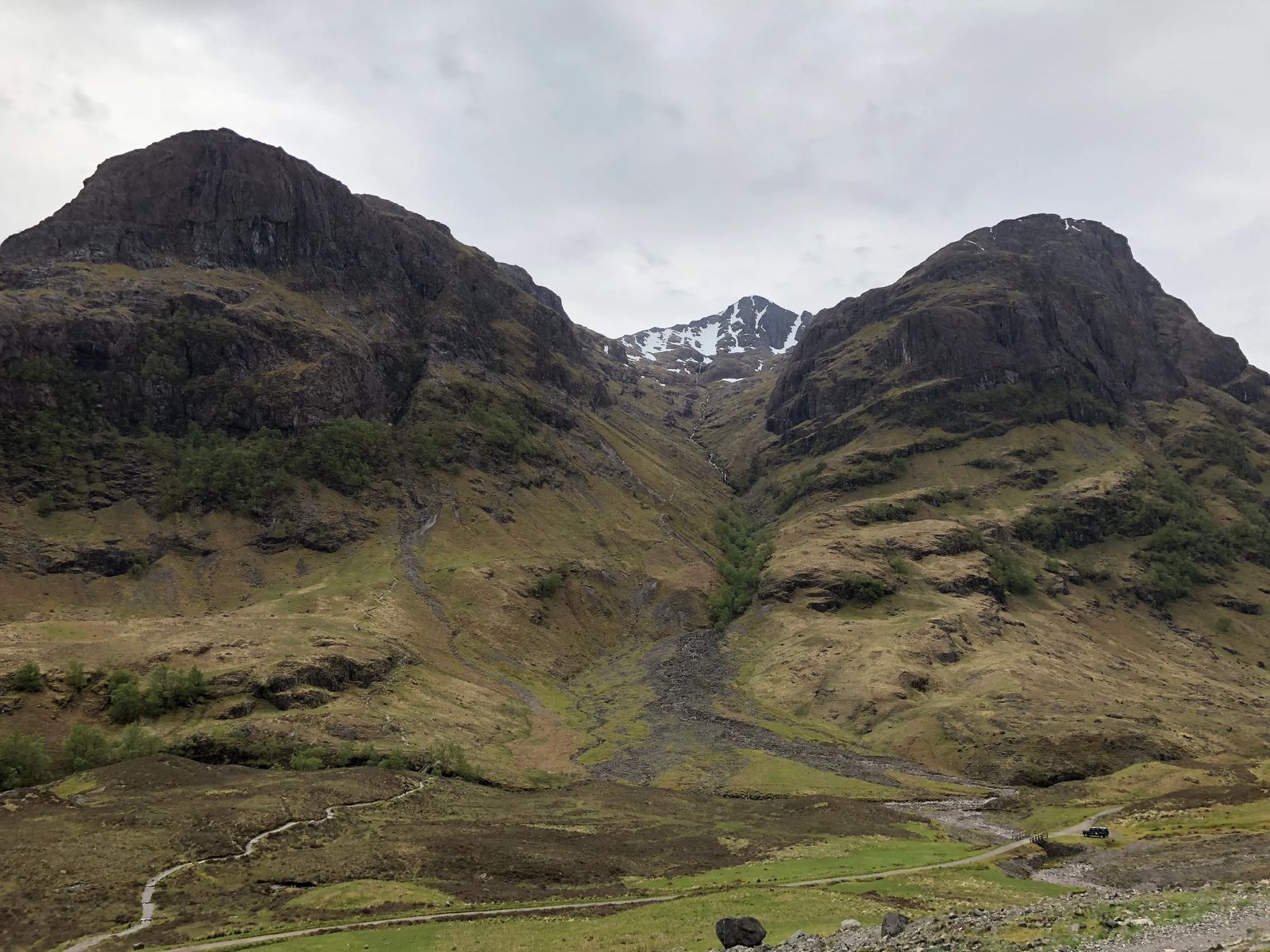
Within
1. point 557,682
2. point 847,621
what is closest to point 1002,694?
point 847,621

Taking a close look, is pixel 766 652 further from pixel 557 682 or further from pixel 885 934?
pixel 885 934

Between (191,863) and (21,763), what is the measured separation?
1360 inches

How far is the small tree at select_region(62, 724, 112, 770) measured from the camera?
76688mm

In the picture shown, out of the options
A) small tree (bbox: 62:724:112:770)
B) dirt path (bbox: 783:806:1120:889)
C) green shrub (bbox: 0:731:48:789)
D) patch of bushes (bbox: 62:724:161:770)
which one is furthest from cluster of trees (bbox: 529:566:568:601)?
dirt path (bbox: 783:806:1120:889)

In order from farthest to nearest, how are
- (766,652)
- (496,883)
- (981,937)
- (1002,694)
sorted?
(766,652) < (1002,694) < (496,883) < (981,937)

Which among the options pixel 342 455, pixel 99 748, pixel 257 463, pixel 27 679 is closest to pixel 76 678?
pixel 27 679

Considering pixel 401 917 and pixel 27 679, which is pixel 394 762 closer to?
pixel 27 679

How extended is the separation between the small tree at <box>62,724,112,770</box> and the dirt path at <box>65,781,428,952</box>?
97.1 ft

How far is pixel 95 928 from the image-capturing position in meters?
41.0

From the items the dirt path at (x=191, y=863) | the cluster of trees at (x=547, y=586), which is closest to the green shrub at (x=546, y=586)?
the cluster of trees at (x=547, y=586)

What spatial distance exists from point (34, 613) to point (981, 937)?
5849 inches

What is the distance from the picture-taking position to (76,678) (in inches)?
3595

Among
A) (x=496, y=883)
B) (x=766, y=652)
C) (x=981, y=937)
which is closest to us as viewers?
(x=981, y=937)

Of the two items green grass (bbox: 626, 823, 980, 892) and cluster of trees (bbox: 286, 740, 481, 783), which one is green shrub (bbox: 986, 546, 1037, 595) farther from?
cluster of trees (bbox: 286, 740, 481, 783)
